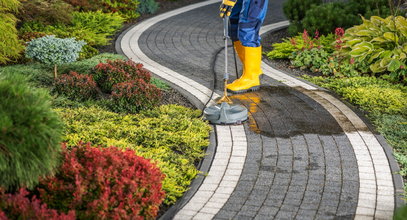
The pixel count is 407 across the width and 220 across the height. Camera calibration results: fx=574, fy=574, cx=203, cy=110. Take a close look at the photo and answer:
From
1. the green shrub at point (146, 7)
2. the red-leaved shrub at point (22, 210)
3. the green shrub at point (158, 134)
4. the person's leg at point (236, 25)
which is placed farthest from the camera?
the green shrub at point (146, 7)

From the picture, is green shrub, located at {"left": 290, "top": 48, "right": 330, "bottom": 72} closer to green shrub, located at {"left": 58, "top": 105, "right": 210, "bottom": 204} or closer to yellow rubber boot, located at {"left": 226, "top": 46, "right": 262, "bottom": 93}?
yellow rubber boot, located at {"left": 226, "top": 46, "right": 262, "bottom": 93}

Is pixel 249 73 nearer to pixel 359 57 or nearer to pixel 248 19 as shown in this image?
pixel 248 19

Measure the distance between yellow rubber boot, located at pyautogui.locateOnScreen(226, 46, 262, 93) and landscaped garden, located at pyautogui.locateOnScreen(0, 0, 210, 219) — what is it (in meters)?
0.84

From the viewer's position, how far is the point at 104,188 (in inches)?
175

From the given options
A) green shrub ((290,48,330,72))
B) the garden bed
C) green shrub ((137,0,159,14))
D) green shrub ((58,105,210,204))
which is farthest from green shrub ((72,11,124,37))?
green shrub ((58,105,210,204))

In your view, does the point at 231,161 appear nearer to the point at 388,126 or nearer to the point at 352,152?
the point at 352,152

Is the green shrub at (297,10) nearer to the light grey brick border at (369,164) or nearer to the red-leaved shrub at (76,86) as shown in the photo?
the light grey brick border at (369,164)

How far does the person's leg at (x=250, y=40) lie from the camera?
25.3 ft

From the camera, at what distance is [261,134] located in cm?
668

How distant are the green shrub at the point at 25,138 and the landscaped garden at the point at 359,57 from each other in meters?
3.84

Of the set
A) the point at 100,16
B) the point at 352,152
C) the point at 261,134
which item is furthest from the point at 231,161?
the point at 100,16

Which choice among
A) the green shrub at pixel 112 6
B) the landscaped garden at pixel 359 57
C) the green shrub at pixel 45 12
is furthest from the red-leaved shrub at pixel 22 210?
the green shrub at pixel 112 6

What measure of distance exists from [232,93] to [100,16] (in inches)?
194

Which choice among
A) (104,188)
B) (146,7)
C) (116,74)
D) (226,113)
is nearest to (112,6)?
(146,7)
